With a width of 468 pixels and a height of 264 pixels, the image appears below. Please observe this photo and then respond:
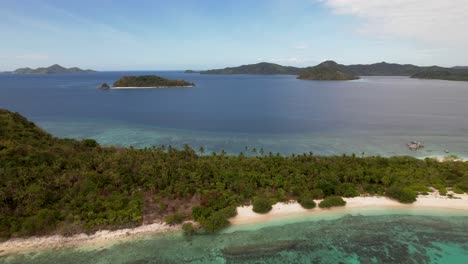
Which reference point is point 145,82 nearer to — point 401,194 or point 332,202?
point 332,202

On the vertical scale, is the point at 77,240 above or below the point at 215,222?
below

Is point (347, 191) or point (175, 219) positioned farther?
point (347, 191)

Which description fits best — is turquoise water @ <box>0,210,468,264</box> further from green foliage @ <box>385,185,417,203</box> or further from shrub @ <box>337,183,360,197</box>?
shrub @ <box>337,183,360,197</box>

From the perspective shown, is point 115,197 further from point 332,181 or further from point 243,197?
point 332,181

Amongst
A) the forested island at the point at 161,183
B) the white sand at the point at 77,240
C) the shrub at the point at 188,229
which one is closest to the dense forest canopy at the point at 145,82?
the forested island at the point at 161,183

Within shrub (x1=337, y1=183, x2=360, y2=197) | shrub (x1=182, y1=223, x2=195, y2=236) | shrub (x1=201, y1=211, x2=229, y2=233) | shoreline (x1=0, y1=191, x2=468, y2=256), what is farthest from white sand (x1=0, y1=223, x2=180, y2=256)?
shrub (x1=337, y1=183, x2=360, y2=197)

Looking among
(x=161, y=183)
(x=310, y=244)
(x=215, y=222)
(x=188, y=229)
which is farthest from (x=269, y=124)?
(x=188, y=229)
